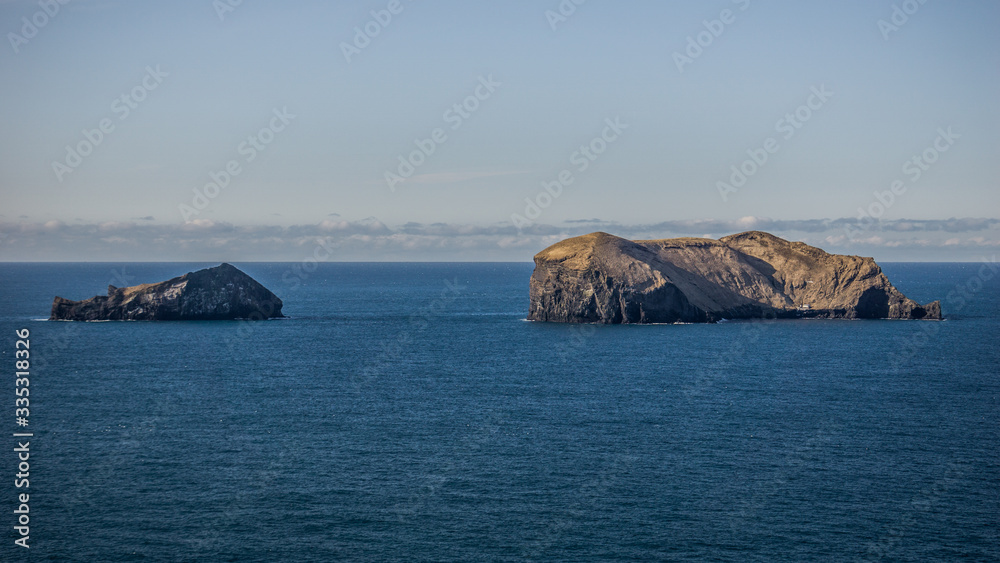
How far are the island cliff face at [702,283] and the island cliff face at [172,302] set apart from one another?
6381 cm

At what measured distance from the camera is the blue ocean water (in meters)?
49.8

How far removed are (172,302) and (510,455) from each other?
116545 mm

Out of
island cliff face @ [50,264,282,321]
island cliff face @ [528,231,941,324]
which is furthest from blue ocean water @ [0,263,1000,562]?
island cliff face @ [50,264,282,321]

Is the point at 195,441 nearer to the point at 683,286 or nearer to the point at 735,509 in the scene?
the point at 735,509

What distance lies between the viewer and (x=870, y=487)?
58156 mm

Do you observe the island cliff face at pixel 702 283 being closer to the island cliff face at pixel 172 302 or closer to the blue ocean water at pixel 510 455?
the blue ocean water at pixel 510 455

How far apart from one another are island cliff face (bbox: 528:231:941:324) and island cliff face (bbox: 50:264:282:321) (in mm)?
63806

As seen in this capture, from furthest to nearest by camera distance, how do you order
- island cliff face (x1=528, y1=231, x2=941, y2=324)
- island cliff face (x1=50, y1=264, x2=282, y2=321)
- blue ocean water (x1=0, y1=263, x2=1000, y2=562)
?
1. island cliff face (x1=50, y1=264, x2=282, y2=321)
2. island cliff face (x1=528, y1=231, x2=941, y2=324)
3. blue ocean water (x1=0, y1=263, x2=1000, y2=562)

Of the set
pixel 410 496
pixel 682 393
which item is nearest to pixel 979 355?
pixel 682 393

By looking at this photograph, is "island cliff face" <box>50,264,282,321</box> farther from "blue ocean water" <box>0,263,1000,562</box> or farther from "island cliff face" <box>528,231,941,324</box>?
"island cliff face" <box>528,231,941,324</box>

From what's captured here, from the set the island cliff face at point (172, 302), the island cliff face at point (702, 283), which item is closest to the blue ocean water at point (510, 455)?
the island cliff face at point (702, 283)

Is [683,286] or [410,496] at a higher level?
[683,286]

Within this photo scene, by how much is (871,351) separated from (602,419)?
214 feet

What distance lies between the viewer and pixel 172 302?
160 meters
